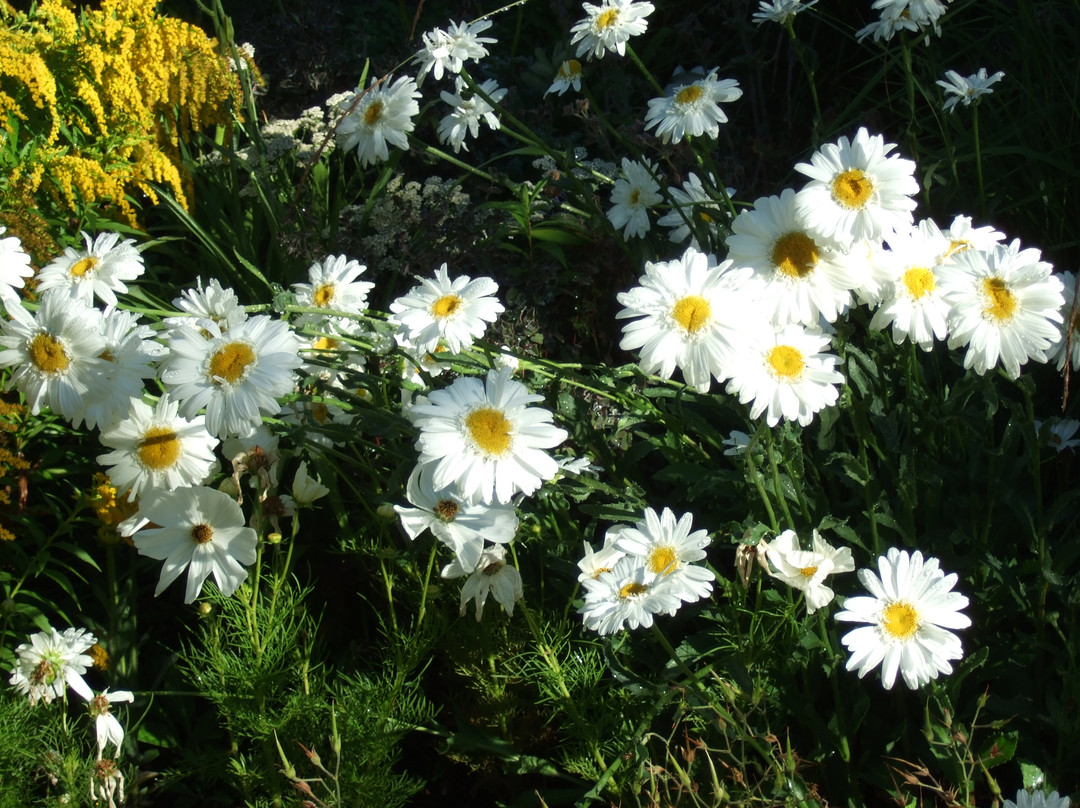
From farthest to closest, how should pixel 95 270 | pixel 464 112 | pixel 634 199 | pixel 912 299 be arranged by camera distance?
pixel 464 112 → pixel 634 199 → pixel 95 270 → pixel 912 299

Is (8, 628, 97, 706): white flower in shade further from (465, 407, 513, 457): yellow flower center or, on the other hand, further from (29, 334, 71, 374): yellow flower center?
(465, 407, 513, 457): yellow flower center

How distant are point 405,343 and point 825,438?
0.75 m

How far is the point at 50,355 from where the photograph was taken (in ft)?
4.82

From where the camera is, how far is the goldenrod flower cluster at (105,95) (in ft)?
8.25

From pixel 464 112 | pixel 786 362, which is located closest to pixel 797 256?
pixel 786 362

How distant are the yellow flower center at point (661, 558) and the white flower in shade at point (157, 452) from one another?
69 cm

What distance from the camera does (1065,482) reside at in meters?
2.02

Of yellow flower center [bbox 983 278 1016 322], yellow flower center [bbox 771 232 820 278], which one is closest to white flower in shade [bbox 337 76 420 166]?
yellow flower center [bbox 771 232 820 278]

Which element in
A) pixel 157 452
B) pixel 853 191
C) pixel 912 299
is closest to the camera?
pixel 853 191

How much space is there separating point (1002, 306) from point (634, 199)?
3.10ft

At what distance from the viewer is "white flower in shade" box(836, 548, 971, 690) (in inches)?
53.6

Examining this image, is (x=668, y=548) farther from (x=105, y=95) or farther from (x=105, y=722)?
(x=105, y=95)

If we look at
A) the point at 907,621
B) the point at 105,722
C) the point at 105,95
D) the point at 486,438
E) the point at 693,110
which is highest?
the point at 105,95

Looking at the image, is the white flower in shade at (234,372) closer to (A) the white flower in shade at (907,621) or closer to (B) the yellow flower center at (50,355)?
(B) the yellow flower center at (50,355)
